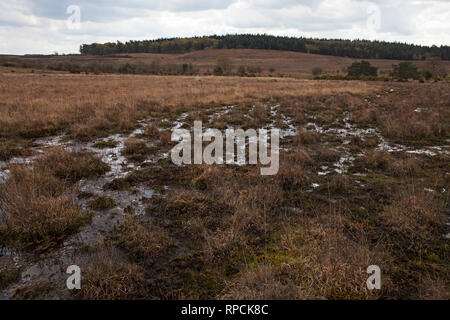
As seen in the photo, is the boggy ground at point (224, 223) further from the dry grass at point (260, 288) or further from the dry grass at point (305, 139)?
the dry grass at point (305, 139)

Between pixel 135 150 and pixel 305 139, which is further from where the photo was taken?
pixel 305 139

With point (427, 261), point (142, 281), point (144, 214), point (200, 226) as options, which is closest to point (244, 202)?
point (200, 226)

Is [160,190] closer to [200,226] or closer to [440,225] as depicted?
[200,226]

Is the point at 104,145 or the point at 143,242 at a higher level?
the point at 104,145

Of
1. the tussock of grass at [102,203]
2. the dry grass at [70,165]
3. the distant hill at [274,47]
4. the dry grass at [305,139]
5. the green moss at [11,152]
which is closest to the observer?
the tussock of grass at [102,203]

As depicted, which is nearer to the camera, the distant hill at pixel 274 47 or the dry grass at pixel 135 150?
the dry grass at pixel 135 150

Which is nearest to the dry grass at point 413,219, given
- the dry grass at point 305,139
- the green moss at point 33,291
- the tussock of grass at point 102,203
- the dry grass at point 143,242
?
the dry grass at point 143,242

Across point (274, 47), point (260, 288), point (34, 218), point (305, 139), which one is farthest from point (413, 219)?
point (274, 47)

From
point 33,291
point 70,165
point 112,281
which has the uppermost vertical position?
point 70,165

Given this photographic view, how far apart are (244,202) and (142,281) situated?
2264mm

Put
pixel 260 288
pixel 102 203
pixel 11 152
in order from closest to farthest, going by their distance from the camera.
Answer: pixel 260 288 → pixel 102 203 → pixel 11 152

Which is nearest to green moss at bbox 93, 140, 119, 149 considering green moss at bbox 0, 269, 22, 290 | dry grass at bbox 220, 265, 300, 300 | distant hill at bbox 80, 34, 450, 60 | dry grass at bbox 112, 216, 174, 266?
dry grass at bbox 112, 216, 174, 266

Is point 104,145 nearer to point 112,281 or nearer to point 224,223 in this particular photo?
point 224,223
